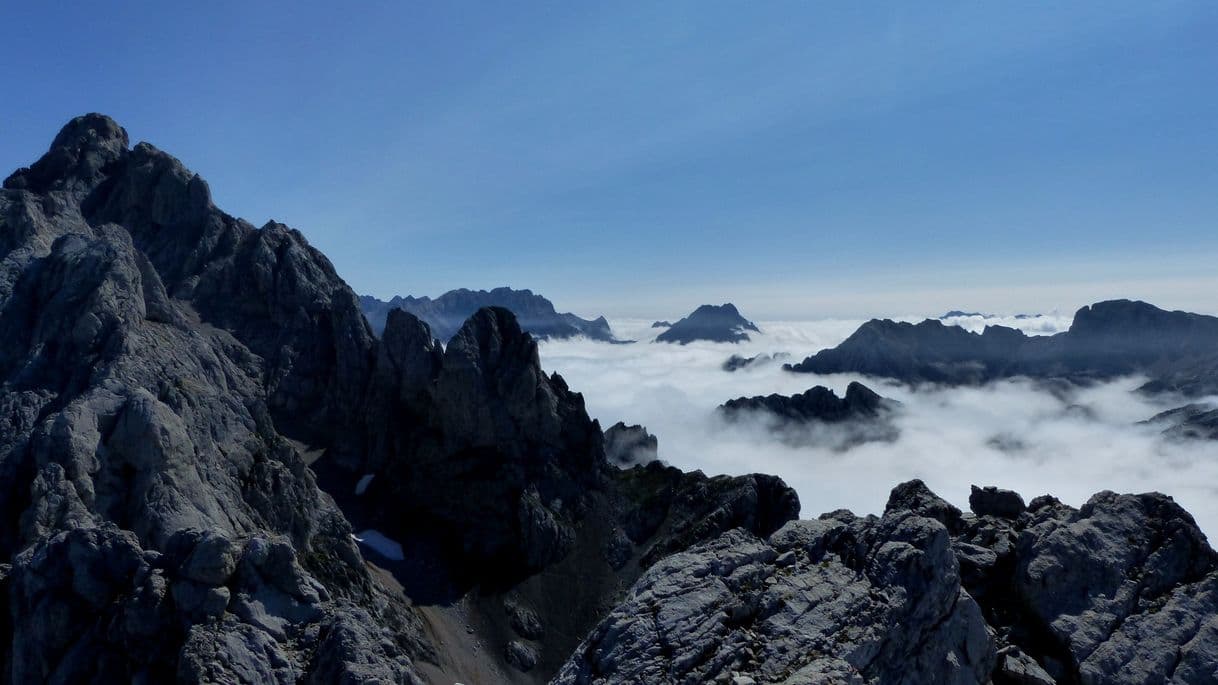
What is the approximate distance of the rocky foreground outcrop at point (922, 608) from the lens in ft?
74.1

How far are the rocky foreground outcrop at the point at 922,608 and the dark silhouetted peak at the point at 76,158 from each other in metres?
215

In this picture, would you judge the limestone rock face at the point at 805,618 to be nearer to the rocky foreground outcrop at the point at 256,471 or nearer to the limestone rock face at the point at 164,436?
the rocky foreground outcrop at the point at 256,471

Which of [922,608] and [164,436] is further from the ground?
[922,608]

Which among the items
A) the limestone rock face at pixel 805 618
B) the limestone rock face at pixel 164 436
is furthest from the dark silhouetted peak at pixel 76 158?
the limestone rock face at pixel 805 618

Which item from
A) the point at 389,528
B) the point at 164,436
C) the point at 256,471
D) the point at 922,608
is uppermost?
the point at 922,608

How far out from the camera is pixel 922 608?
990 inches

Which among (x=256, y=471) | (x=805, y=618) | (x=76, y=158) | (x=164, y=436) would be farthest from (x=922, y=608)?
(x=76, y=158)

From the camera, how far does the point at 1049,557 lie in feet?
116

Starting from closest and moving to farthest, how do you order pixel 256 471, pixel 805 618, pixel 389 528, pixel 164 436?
1. pixel 805 618
2. pixel 164 436
3. pixel 256 471
4. pixel 389 528

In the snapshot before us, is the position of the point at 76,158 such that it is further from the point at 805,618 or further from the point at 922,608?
the point at 922,608

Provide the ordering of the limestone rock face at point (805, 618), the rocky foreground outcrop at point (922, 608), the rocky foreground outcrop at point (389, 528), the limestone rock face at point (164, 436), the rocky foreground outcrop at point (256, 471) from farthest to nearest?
1. the rocky foreground outcrop at point (256, 471)
2. the limestone rock face at point (164, 436)
3. the rocky foreground outcrop at point (389, 528)
4. the rocky foreground outcrop at point (922, 608)
5. the limestone rock face at point (805, 618)

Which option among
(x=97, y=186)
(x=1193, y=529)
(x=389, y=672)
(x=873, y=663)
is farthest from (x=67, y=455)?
(x=97, y=186)

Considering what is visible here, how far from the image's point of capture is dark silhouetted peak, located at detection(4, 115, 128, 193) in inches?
7106

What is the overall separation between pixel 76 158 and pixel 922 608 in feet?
759
